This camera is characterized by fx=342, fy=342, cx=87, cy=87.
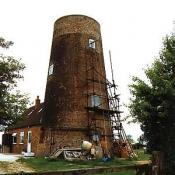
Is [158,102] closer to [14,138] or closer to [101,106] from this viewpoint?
[101,106]

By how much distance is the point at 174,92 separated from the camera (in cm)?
1373

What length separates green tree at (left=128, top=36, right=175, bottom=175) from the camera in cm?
1381

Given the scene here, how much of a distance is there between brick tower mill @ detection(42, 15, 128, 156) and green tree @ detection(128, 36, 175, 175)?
1359 centimetres

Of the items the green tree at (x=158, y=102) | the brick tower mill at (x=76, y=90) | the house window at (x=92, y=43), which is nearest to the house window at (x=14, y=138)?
the brick tower mill at (x=76, y=90)

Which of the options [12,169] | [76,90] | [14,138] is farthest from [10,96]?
[14,138]

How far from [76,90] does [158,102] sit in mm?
15397

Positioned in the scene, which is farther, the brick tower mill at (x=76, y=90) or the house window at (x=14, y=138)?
the house window at (x=14, y=138)

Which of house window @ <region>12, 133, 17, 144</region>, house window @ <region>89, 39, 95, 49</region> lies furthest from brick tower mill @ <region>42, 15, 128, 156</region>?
house window @ <region>12, 133, 17, 144</region>

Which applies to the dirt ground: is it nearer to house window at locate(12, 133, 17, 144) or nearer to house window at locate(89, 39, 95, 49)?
house window at locate(89, 39, 95, 49)

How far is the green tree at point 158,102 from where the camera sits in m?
13.8

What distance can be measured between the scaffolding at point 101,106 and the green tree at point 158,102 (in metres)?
13.8

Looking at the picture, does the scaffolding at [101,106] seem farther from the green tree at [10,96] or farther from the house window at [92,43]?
the green tree at [10,96]

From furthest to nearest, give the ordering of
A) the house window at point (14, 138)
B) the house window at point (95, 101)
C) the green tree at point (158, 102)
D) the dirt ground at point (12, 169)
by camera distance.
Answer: the house window at point (14, 138) < the house window at point (95, 101) < the dirt ground at point (12, 169) < the green tree at point (158, 102)

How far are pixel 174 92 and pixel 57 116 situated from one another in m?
16.8
